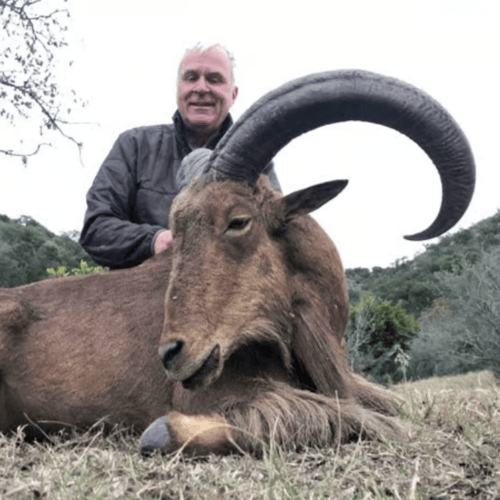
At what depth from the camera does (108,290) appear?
3.77m

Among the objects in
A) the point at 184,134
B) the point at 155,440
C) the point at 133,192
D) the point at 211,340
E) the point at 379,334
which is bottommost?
the point at 379,334

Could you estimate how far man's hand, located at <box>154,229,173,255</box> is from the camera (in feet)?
12.7

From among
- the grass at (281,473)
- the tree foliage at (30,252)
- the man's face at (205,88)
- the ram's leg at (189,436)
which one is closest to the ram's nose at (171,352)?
the ram's leg at (189,436)

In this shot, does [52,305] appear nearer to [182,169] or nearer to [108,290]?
[108,290]

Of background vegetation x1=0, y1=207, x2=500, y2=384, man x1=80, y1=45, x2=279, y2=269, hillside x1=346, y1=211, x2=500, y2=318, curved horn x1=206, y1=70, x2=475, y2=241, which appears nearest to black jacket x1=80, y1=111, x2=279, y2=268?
man x1=80, y1=45, x2=279, y2=269

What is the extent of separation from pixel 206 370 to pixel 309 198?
0.99 meters

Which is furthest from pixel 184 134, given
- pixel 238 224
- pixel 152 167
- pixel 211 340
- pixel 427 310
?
pixel 427 310

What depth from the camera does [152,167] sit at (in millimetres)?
4770

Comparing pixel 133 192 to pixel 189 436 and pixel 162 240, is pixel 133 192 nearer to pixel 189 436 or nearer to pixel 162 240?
pixel 162 240

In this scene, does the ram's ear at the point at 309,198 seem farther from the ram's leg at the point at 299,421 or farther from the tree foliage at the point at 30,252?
the tree foliage at the point at 30,252

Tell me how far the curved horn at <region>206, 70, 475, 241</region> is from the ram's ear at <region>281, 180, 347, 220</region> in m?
0.22

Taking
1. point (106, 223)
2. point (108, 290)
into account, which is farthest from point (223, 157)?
point (106, 223)

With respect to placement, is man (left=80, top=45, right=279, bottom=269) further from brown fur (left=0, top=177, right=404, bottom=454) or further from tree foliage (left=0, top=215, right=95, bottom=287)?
tree foliage (left=0, top=215, right=95, bottom=287)

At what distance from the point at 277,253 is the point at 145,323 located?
3.06 feet
